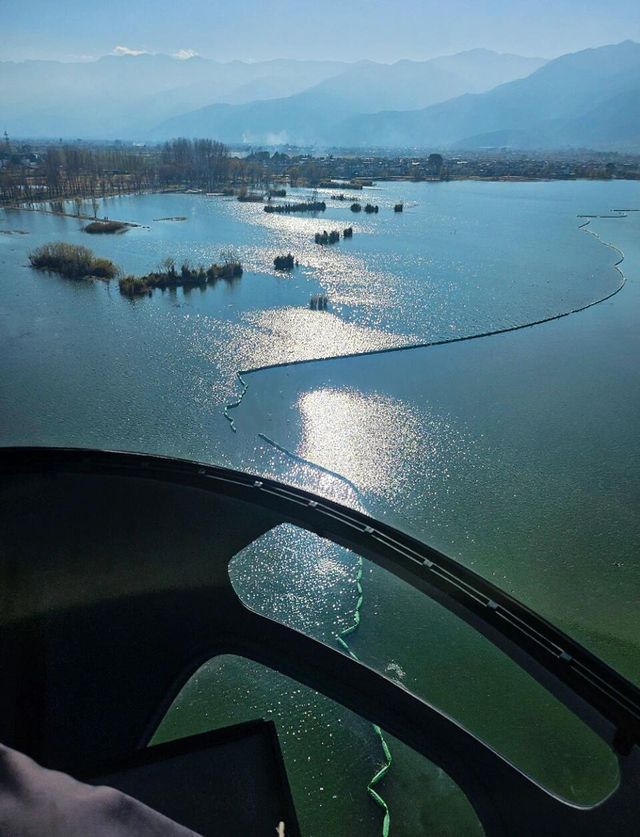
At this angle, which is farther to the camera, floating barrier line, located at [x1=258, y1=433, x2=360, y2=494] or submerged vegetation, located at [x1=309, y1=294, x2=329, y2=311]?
submerged vegetation, located at [x1=309, y1=294, x2=329, y2=311]

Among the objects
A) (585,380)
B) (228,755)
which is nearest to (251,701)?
(228,755)

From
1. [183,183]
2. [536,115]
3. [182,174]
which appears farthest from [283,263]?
[536,115]

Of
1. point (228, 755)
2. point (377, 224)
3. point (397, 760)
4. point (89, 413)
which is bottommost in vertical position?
point (397, 760)

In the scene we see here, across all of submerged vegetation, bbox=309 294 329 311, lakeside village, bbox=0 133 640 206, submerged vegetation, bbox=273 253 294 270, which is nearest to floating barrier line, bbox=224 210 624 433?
submerged vegetation, bbox=309 294 329 311

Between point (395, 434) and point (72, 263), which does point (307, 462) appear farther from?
point (72, 263)

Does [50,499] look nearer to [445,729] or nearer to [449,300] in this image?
[445,729]

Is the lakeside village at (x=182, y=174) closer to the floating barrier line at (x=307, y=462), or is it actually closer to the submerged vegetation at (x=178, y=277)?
the submerged vegetation at (x=178, y=277)

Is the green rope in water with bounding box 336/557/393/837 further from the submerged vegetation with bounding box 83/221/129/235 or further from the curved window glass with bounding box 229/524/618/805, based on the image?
the submerged vegetation with bounding box 83/221/129/235
